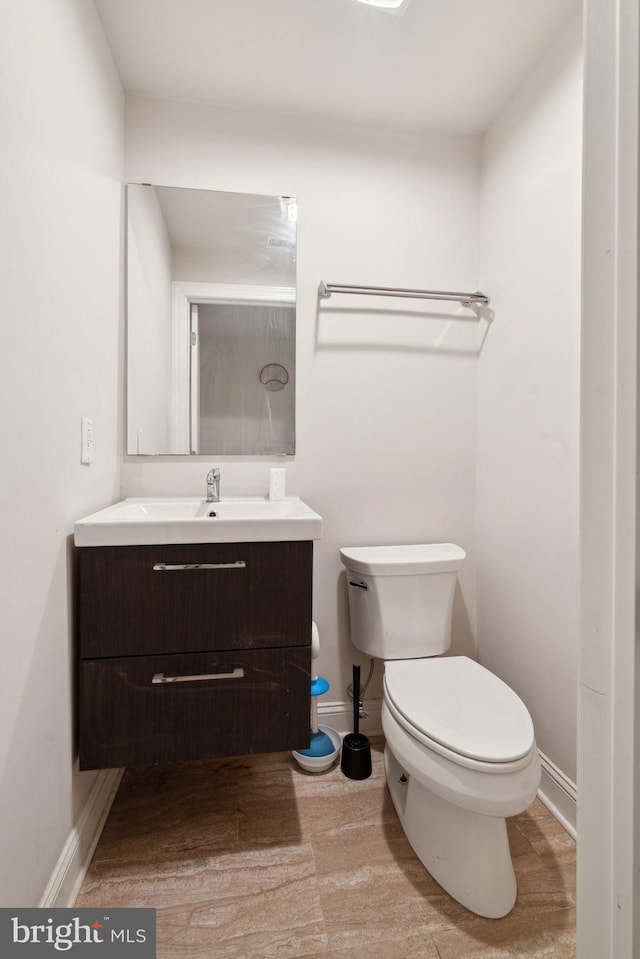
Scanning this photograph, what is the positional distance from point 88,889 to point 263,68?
2.41 metres

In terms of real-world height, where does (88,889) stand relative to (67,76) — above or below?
below

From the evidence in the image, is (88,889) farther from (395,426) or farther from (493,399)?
(493,399)

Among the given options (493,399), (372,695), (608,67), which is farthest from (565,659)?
(608,67)

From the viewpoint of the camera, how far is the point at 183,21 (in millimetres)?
1276

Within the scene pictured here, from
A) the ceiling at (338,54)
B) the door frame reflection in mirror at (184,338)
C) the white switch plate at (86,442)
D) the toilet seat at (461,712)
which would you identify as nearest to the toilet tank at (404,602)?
the toilet seat at (461,712)

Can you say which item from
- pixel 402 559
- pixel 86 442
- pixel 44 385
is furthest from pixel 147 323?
pixel 402 559

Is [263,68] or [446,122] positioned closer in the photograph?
[263,68]

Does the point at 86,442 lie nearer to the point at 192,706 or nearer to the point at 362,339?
the point at 192,706

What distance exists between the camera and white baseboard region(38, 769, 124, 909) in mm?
963

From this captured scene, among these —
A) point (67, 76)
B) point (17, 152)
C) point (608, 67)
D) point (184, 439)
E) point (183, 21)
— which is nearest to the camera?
point (608, 67)

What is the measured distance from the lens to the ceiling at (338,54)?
1246 millimetres

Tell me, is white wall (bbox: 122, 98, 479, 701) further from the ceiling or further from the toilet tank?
the toilet tank

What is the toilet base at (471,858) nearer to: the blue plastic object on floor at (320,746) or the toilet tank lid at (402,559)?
the blue plastic object on floor at (320,746)

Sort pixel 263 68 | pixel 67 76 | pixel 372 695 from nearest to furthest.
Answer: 1. pixel 67 76
2. pixel 263 68
3. pixel 372 695
